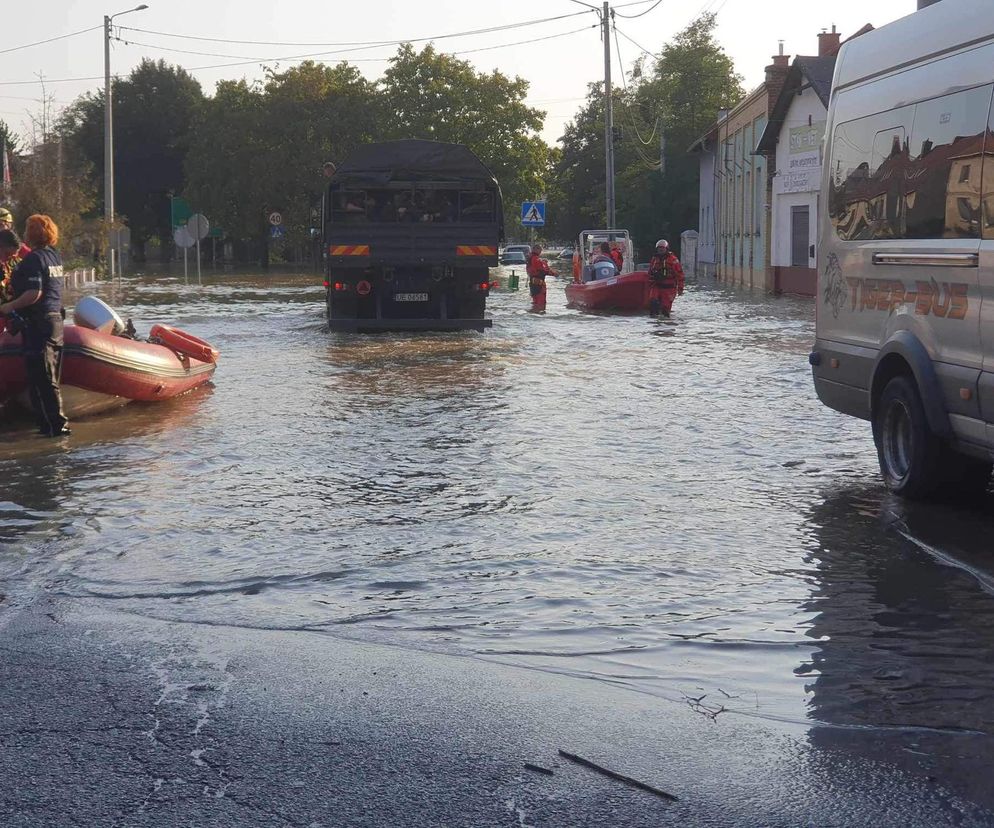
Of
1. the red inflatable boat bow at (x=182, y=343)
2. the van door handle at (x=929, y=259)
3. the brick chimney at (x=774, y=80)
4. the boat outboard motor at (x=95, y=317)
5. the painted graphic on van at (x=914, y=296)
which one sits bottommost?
the red inflatable boat bow at (x=182, y=343)

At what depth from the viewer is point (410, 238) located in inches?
910

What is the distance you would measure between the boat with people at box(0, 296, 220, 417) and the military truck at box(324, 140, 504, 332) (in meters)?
8.89

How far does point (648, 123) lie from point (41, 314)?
9865cm

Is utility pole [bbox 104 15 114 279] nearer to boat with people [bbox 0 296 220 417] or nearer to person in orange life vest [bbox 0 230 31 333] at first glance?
boat with people [bbox 0 296 220 417]

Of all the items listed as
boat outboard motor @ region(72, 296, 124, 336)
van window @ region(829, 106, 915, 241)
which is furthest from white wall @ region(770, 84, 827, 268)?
van window @ region(829, 106, 915, 241)

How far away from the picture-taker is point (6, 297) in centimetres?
1199

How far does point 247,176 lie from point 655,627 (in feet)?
235

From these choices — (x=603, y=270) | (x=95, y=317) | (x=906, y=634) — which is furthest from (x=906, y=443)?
(x=603, y=270)

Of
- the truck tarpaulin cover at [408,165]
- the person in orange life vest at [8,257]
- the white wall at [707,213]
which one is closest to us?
the person in orange life vest at [8,257]

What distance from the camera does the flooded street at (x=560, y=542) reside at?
519 centimetres

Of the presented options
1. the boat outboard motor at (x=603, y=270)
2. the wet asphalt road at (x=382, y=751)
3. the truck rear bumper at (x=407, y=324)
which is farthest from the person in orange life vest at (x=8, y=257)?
the boat outboard motor at (x=603, y=270)

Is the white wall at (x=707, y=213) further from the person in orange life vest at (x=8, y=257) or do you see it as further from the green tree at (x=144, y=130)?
the person in orange life vest at (x=8, y=257)

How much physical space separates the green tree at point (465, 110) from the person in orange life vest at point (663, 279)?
43806 mm

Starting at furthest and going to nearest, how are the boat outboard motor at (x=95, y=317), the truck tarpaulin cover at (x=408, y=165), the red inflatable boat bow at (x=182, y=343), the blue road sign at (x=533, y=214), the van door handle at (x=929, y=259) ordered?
1. the blue road sign at (x=533, y=214)
2. the truck tarpaulin cover at (x=408, y=165)
3. the red inflatable boat bow at (x=182, y=343)
4. the boat outboard motor at (x=95, y=317)
5. the van door handle at (x=929, y=259)
